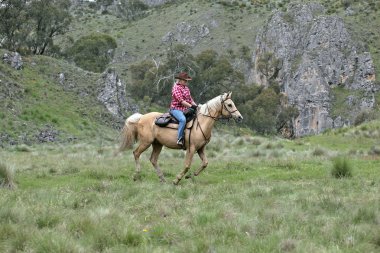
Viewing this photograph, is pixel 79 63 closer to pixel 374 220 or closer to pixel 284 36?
pixel 284 36

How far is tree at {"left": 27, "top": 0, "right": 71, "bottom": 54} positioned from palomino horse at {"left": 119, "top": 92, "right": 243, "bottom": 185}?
1768 inches

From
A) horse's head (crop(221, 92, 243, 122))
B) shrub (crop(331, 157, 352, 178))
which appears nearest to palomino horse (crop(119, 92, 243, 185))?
horse's head (crop(221, 92, 243, 122))

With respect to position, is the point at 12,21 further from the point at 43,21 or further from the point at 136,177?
the point at 136,177

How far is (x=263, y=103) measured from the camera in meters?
76.4

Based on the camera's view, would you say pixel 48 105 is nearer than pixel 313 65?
Yes

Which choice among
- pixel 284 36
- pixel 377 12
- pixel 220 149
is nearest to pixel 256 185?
pixel 220 149

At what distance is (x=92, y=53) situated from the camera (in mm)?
75250

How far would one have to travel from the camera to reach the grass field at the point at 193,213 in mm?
6840

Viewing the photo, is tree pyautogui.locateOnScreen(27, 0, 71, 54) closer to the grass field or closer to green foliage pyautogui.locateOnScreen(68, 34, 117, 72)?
green foliage pyautogui.locateOnScreen(68, 34, 117, 72)

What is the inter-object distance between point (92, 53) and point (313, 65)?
1625 inches

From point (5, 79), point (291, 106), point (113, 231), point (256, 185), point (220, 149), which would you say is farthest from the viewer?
point (291, 106)

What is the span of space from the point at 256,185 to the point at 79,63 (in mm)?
63002

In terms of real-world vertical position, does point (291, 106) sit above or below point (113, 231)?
below

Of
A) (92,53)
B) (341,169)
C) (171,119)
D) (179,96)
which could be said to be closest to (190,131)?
(171,119)
